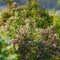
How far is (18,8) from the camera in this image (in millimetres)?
9086

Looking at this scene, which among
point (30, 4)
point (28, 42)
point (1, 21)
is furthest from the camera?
point (30, 4)

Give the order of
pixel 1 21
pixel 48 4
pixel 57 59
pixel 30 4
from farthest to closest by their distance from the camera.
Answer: pixel 48 4 < pixel 30 4 < pixel 1 21 < pixel 57 59

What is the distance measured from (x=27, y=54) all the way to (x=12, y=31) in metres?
0.93

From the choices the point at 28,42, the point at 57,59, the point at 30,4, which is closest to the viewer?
the point at 28,42

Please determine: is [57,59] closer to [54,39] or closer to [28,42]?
[54,39]

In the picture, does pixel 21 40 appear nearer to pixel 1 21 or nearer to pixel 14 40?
pixel 14 40

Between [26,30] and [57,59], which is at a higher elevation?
[26,30]

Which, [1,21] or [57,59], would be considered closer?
[57,59]

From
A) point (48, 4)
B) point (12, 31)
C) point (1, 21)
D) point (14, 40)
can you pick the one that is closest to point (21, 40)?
point (14, 40)

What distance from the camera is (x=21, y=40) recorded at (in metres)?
6.08

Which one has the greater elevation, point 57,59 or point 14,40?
point 14,40

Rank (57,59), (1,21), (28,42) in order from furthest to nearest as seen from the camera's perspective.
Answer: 1. (1,21)
2. (57,59)
3. (28,42)

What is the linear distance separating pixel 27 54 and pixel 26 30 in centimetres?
57

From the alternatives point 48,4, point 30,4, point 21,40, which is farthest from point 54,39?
point 48,4
